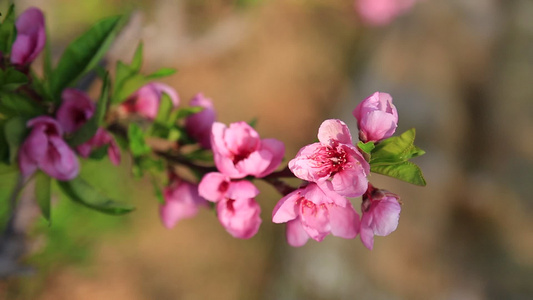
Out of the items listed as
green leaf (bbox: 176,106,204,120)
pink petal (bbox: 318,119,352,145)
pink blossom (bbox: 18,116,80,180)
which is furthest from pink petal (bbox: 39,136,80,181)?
pink petal (bbox: 318,119,352,145)

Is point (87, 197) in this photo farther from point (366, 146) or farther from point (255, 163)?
point (366, 146)

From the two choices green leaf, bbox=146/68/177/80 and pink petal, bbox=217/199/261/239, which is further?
green leaf, bbox=146/68/177/80

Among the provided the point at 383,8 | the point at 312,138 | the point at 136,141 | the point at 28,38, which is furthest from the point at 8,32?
the point at 312,138

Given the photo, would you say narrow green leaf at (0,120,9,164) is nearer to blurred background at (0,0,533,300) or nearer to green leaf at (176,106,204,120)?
green leaf at (176,106,204,120)

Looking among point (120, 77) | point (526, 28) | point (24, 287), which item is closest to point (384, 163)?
point (120, 77)

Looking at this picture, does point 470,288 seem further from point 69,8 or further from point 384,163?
Answer: point 69,8
